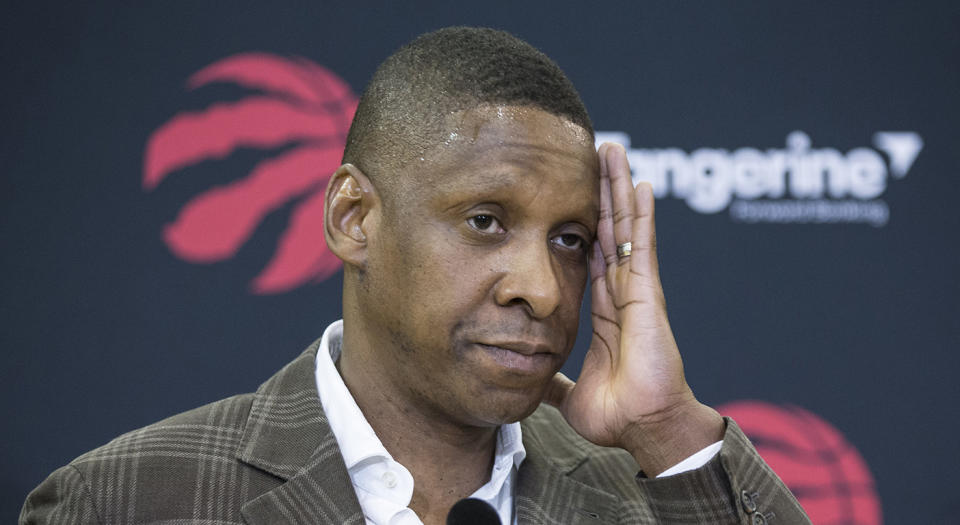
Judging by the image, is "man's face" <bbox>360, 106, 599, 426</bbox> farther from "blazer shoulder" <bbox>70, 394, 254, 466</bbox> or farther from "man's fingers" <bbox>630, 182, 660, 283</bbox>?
"blazer shoulder" <bbox>70, 394, 254, 466</bbox>

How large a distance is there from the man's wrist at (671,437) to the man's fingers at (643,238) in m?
0.29

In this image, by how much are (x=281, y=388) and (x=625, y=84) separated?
223 centimetres

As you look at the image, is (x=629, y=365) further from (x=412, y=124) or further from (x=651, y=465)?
Answer: (x=412, y=124)

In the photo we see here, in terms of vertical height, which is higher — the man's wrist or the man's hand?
the man's hand

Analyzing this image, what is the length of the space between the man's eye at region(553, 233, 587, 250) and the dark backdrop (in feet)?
5.63

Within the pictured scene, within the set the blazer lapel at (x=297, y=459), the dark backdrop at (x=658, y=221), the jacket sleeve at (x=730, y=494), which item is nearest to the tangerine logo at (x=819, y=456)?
the dark backdrop at (x=658, y=221)

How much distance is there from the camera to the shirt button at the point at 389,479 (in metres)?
1.68

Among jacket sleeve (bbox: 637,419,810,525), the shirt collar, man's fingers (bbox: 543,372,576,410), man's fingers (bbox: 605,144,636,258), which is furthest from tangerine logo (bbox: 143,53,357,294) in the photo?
jacket sleeve (bbox: 637,419,810,525)

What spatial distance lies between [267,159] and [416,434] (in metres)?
1.92

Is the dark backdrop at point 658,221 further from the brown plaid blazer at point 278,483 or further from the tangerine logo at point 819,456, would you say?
the brown plaid blazer at point 278,483

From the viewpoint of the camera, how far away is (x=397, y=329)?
5.47 ft

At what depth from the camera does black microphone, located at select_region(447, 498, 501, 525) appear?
158cm

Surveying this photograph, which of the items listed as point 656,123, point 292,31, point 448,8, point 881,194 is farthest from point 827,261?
point 292,31

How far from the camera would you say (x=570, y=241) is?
178cm
